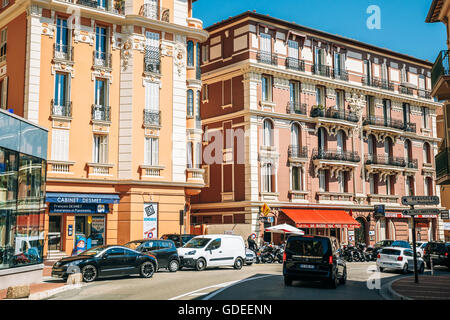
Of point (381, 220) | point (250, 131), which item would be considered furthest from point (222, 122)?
point (381, 220)

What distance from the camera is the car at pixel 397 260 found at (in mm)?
26812

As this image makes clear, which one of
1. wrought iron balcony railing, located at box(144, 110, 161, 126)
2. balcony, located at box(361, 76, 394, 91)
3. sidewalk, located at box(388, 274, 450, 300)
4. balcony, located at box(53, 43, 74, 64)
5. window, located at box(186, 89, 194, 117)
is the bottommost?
sidewalk, located at box(388, 274, 450, 300)

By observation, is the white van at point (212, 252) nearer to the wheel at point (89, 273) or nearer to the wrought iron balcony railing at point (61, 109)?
the wheel at point (89, 273)

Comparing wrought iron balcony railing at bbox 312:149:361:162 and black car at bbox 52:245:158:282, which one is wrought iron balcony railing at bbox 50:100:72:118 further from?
wrought iron balcony railing at bbox 312:149:361:162

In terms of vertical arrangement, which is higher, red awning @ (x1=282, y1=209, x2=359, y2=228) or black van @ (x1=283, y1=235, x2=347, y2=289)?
red awning @ (x1=282, y1=209, x2=359, y2=228)

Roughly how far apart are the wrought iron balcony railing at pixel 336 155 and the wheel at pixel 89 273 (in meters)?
27.1

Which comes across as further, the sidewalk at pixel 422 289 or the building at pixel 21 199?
the building at pixel 21 199

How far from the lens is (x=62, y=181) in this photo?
30438 mm

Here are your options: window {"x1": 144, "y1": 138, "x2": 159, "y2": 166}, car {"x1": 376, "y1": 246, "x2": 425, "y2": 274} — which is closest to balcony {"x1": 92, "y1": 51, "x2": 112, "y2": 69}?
window {"x1": 144, "y1": 138, "x2": 159, "y2": 166}

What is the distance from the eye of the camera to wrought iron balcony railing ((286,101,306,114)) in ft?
141

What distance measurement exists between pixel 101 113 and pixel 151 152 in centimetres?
387

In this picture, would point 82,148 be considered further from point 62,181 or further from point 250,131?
point 250,131

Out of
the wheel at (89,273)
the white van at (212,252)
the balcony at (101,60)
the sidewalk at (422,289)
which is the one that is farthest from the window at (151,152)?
the sidewalk at (422,289)

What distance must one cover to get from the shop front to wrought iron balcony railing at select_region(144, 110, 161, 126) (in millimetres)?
5022
